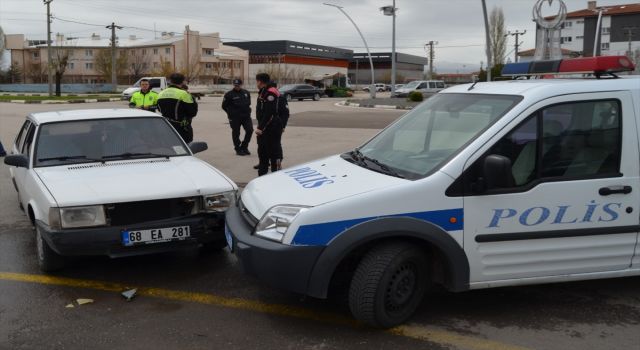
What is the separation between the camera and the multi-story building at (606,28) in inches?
3137

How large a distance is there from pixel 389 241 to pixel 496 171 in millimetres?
788

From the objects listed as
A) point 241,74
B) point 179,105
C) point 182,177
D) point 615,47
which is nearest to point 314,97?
point 179,105

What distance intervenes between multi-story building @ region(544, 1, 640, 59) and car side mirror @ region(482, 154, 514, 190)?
8452 centimetres

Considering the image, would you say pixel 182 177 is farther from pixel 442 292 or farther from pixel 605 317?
pixel 605 317

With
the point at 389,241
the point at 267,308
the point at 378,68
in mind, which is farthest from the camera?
the point at 378,68

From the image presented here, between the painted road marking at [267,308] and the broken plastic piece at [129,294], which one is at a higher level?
the broken plastic piece at [129,294]

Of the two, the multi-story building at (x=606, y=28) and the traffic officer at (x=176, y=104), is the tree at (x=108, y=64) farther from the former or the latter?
the traffic officer at (x=176, y=104)

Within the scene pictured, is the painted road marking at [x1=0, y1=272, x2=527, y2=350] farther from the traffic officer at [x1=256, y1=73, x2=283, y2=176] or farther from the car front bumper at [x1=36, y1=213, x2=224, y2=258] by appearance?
the traffic officer at [x1=256, y1=73, x2=283, y2=176]

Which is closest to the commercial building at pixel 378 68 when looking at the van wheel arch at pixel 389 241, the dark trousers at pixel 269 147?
the dark trousers at pixel 269 147

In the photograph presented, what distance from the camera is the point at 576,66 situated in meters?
A: 4.65

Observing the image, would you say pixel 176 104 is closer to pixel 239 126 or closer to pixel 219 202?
A: pixel 239 126

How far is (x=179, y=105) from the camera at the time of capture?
8.84m

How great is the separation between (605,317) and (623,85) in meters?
1.63

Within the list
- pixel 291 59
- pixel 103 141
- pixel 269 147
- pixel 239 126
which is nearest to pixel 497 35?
pixel 291 59
